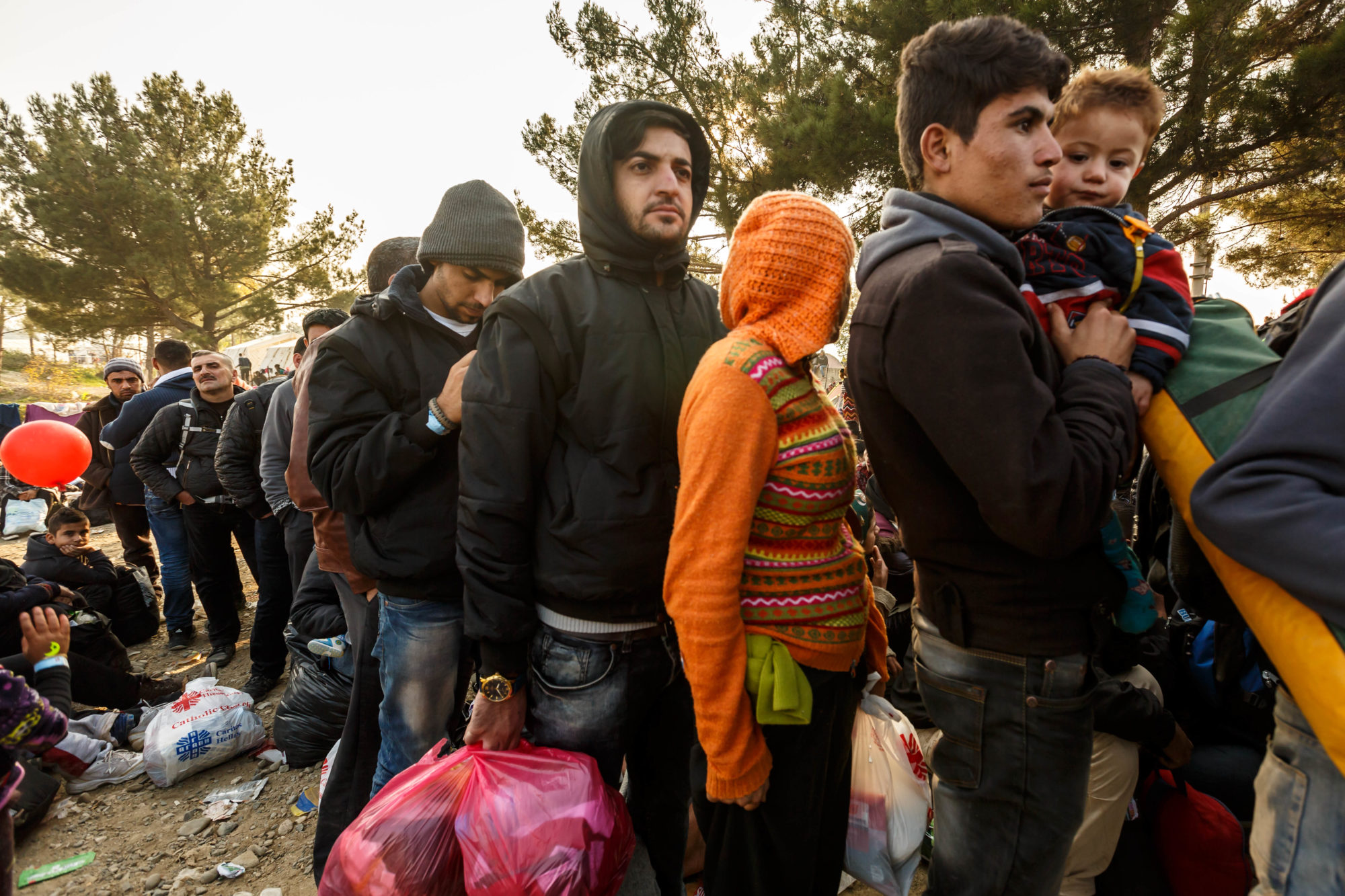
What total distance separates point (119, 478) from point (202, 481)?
1511 millimetres

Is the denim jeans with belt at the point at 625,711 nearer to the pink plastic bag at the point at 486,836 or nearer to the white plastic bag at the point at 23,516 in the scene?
the pink plastic bag at the point at 486,836

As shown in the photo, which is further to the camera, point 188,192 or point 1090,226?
point 188,192

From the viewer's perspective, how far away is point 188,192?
1680 cm

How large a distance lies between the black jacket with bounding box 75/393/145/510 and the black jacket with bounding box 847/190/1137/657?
6.21 metres

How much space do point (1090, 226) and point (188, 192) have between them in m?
21.0

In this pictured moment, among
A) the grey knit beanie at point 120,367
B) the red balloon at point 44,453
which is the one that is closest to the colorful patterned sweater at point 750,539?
the red balloon at point 44,453

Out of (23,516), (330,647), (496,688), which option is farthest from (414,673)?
(23,516)

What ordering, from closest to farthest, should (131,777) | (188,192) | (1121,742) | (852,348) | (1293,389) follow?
1. (1293,389)
2. (852,348)
3. (1121,742)
4. (131,777)
5. (188,192)

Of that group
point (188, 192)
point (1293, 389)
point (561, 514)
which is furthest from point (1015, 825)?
point (188, 192)

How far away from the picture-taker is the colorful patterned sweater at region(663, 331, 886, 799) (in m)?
1.23

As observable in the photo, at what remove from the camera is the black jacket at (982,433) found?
1.01 metres

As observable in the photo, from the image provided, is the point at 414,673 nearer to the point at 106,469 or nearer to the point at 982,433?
the point at 982,433

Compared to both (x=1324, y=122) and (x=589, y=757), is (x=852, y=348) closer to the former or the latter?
(x=589, y=757)

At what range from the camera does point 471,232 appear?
6.77ft
